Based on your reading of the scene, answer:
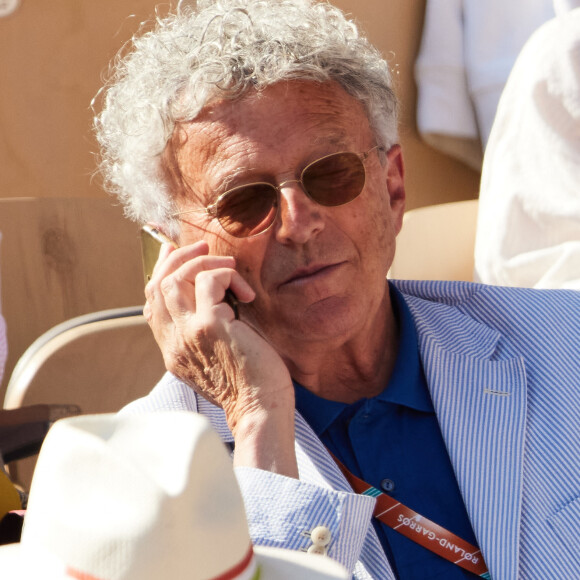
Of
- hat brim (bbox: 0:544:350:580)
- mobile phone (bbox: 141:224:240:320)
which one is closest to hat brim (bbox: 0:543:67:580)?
hat brim (bbox: 0:544:350:580)

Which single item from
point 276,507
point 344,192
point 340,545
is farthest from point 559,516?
point 344,192

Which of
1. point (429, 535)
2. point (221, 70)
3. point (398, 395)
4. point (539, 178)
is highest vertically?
point (221, 70)

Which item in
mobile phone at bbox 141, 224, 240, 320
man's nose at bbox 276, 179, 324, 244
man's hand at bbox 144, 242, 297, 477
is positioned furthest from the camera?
mobile phone at bbox 141, 224, 240, 320

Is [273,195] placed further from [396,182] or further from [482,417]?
[482,417]

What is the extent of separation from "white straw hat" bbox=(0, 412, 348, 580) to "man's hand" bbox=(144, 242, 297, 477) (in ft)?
1.77

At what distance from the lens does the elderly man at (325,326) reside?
5.26ft

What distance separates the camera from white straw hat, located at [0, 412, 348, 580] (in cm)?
82

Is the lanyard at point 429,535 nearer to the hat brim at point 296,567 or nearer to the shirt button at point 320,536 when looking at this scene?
the shirt button at point 320,536

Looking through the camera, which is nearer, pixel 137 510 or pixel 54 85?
pixel 137 510

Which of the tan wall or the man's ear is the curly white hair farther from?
the tan wall

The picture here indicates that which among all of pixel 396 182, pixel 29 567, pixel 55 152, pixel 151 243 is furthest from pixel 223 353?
pixel 55 152

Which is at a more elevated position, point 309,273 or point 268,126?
point 268,126

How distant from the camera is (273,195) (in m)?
1.74

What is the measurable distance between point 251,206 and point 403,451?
607 mm
